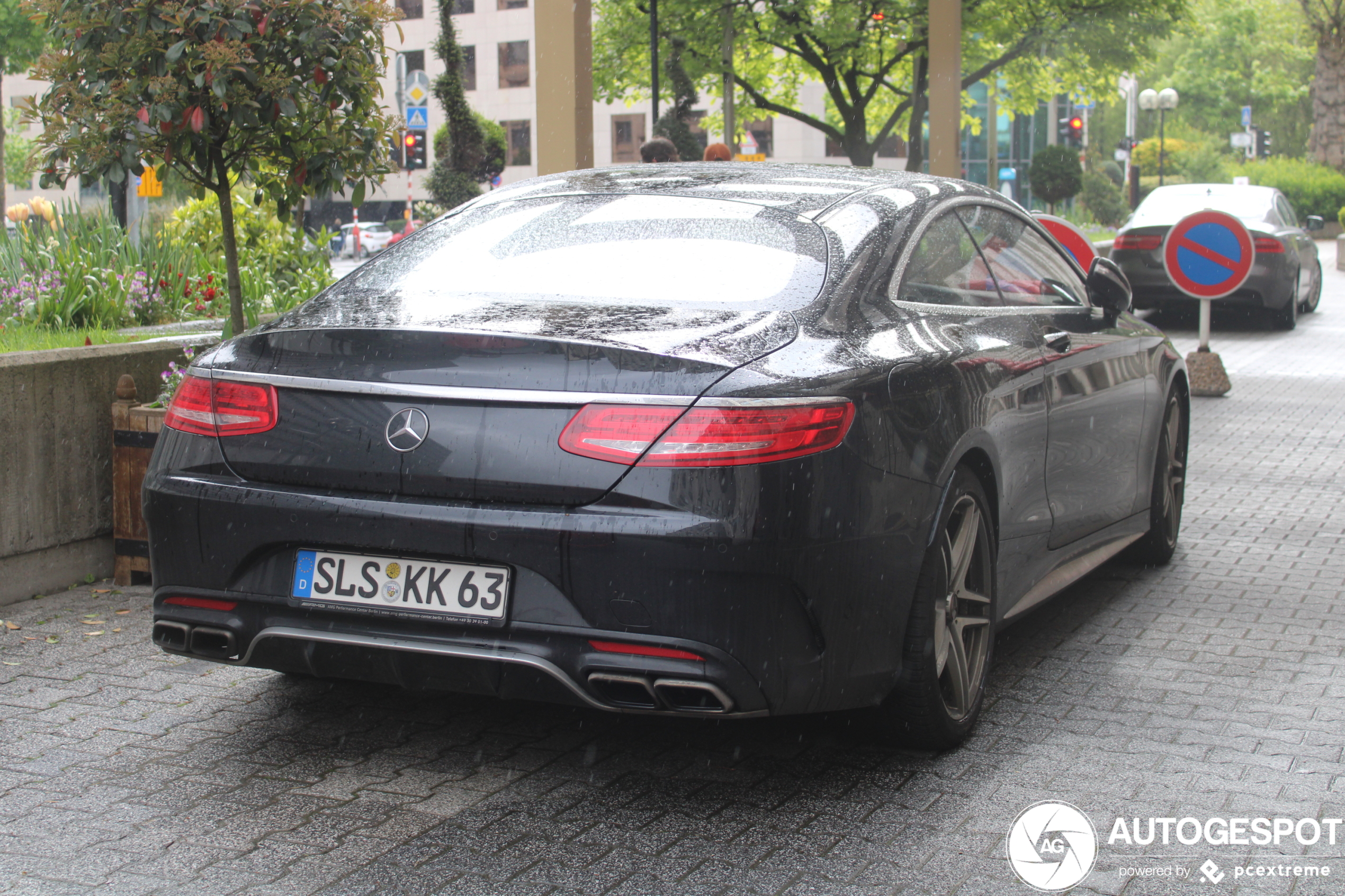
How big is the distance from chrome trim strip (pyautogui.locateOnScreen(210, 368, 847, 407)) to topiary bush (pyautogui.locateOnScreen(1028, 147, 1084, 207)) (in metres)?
40.5

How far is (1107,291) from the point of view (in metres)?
5.50

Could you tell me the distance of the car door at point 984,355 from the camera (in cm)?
402

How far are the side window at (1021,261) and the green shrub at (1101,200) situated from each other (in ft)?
173

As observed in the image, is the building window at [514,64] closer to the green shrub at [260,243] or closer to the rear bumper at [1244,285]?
the rear bumper at [1244,285]

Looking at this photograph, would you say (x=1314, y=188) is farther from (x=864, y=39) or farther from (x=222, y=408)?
(x=222, y=408)

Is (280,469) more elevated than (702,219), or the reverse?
(702,219)

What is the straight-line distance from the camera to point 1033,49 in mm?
32625

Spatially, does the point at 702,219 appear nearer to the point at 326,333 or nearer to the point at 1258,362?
the point at 326,333

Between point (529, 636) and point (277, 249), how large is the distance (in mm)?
8058

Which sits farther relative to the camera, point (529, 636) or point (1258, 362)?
point (1258, 362)

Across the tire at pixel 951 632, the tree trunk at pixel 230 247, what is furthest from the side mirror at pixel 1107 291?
the tree trunk at pixel 230 247

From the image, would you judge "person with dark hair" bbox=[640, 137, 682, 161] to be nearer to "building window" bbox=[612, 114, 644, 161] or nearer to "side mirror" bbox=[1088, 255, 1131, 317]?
"side mirror" bbox=[1088, 255, 1131, 317]

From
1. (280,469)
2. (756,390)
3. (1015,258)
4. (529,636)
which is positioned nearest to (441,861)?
(529,636)

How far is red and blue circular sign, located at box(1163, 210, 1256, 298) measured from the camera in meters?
11.0
